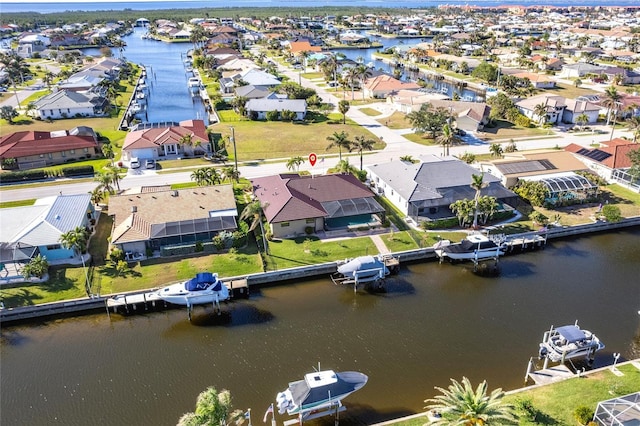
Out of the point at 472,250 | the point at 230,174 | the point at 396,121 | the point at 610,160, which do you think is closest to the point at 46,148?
the point at 230,174

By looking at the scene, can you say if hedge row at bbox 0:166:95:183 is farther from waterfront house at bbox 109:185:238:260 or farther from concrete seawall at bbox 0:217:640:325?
concrete seawall at bbox 0:217:640:325

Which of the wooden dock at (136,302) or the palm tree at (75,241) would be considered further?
the palm tree at (75,241)

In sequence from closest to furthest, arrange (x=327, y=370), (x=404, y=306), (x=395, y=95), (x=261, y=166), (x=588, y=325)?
(x=327, y=370), (x=588, y=325), (x=404, y=306), (x=261, y=166), (x=395, y=95)

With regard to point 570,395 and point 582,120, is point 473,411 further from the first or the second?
point 582,120

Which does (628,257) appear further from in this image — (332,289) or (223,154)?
(223,154)

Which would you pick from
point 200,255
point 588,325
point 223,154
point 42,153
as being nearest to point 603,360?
point 588,325

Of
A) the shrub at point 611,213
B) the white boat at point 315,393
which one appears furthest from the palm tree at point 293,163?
the white boat at point 315,393

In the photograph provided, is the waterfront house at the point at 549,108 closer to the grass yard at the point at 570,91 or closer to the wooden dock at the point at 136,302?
the grass yard at the point at 570,91
